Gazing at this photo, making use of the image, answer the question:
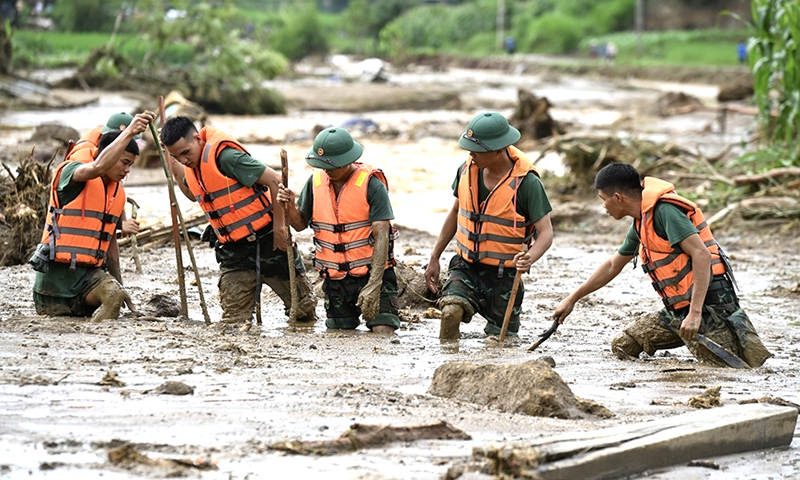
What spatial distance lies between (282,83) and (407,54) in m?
25.5

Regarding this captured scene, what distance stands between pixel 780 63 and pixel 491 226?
801 cm

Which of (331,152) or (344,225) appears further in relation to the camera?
(344,225)

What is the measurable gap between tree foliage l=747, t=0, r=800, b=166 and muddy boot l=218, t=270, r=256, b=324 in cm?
775

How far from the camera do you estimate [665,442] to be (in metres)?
4.64

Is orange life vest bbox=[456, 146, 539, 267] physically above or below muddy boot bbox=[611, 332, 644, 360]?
above

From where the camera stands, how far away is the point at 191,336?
6.68 meters

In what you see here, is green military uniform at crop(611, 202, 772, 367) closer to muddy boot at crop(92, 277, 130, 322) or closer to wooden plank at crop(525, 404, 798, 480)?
wooden plank at crop(525, 404, 798, 480)

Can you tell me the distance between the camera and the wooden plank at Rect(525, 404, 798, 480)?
4.32m

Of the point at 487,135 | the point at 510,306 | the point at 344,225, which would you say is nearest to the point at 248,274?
the point at 344,225

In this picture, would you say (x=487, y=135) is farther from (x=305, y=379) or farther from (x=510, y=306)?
(x=305, y=379)

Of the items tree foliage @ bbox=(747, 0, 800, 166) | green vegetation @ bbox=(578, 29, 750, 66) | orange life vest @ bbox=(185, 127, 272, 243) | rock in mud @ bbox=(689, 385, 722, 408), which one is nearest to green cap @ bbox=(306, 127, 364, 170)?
orange life vest @ bbox=(185, 127, 272, 243)

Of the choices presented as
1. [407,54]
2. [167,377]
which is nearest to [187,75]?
[167,377]

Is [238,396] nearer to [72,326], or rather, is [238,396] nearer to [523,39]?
[72,326]

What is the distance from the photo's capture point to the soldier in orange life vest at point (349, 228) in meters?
7.13
